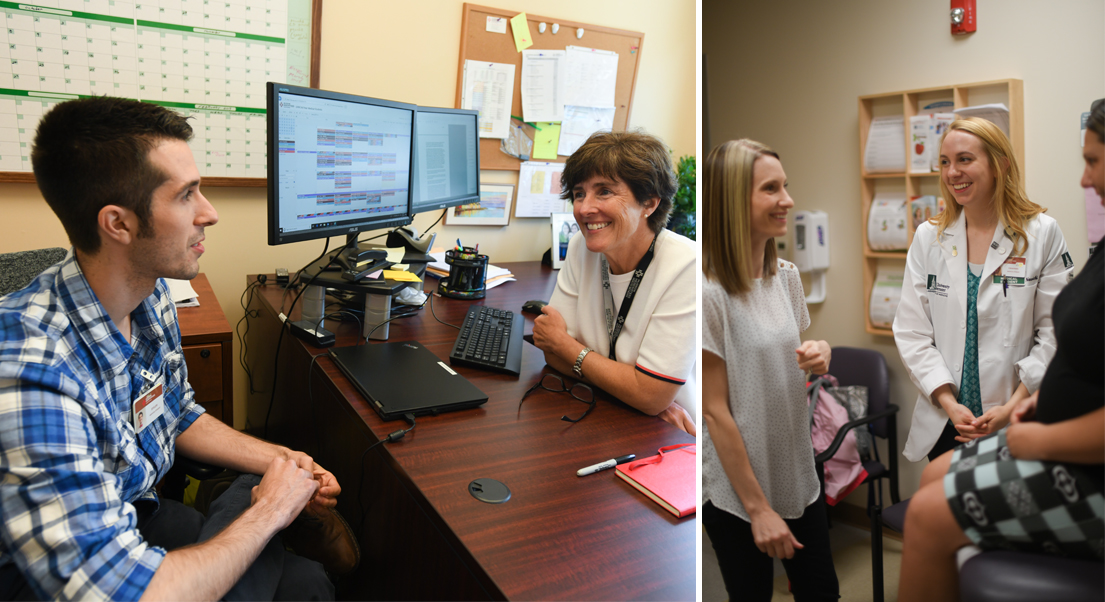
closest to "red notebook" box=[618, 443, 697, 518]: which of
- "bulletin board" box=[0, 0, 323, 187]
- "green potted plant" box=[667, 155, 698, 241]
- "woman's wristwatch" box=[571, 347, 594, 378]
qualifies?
"woman's wristwatch" box=[571, 347, 594, 378]

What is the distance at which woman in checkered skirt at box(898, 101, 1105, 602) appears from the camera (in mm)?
215

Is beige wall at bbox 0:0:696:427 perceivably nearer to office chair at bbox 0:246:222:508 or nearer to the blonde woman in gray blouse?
office chair at bbox 0:246:222:508

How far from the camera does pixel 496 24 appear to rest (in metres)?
2.65

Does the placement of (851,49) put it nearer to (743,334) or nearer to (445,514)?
(743,334)

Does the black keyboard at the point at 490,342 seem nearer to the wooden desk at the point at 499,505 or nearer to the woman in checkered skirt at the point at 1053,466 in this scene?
the wooden desk at the point at 499,505

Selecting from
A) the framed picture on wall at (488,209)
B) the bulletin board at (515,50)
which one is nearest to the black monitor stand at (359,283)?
the framed picture on wall at (488,209)

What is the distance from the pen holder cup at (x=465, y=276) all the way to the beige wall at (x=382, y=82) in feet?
2.19

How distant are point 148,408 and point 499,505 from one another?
688 mm

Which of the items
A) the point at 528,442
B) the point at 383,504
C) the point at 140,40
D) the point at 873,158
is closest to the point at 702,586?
the point at 873,158

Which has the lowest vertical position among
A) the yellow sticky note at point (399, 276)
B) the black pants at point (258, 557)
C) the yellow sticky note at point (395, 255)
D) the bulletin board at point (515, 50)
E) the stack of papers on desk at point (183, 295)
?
the black pants at point (258, 557)

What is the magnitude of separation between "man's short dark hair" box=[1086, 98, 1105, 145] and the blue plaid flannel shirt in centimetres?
101

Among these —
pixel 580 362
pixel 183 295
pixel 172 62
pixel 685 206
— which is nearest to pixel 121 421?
pixel 580 362

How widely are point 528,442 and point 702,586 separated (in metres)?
0.63

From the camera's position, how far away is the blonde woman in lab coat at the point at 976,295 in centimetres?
27
